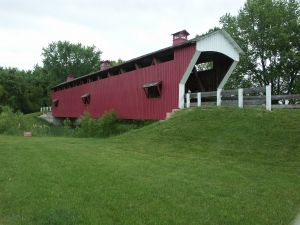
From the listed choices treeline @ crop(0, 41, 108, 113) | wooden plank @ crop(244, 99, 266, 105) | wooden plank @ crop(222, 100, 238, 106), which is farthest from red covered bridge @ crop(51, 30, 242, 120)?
treeline @ crop(0, 41, 108, 113)

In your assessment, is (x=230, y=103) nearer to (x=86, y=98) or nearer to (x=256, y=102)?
(x=256, y=102)

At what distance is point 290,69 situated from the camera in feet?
111

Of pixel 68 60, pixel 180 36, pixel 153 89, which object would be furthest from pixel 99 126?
pixel 68 60

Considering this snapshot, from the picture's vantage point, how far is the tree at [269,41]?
1297 inches

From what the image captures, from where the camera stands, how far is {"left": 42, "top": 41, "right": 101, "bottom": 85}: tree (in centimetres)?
6794


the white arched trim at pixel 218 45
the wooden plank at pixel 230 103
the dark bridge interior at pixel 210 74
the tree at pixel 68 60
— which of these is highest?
the tree at pixel 68 60

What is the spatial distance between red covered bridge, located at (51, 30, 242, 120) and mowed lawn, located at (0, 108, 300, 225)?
4940 mm

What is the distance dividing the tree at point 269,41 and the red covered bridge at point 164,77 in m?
12.4

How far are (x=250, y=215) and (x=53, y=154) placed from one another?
7423 millimetres

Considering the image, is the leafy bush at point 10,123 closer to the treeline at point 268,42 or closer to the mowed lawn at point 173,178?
the mowed lawn at point 173,178

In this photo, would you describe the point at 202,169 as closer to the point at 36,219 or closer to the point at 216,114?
the point at 36,219

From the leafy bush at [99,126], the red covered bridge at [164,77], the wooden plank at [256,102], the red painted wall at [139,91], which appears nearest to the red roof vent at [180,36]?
the red covered bridge at [164,77]

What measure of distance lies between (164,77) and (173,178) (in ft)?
41.8

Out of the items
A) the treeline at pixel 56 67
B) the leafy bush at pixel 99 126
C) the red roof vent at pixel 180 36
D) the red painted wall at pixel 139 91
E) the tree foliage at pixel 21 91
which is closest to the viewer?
the red painted wall at pixel 139 91
